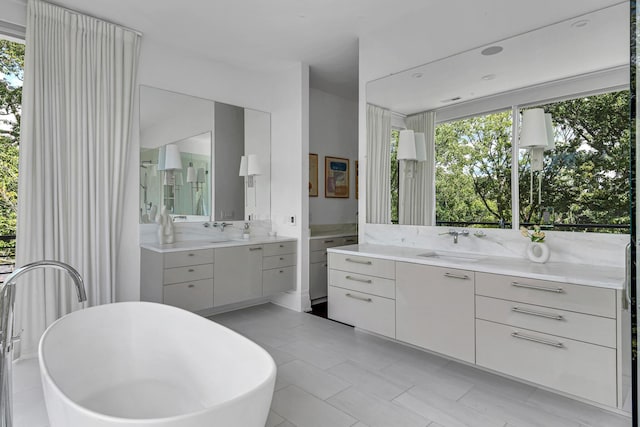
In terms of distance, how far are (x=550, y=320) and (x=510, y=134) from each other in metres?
1.34

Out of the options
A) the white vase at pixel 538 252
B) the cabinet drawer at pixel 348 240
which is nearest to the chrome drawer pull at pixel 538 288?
the white vase at pixel 538 252

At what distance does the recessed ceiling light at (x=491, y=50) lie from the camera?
104 inches

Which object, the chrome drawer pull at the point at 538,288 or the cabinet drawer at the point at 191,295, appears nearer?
the chrome drawer pull at the point at 538,288

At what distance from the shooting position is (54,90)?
9.18 ft

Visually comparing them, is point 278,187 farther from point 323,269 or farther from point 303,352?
point 303,352

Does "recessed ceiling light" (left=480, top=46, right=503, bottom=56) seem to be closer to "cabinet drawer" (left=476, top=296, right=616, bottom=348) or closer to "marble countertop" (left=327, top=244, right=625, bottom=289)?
"marble countertop" (left=327, top=244, right=625, bottom=289)

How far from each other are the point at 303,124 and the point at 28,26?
8.17ft

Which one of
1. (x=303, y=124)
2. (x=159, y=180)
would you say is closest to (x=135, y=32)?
(x=159, y=180)

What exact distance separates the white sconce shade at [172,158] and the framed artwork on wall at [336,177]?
2.06 m

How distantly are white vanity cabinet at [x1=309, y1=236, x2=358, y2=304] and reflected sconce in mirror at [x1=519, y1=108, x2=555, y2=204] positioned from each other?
238 centimetres

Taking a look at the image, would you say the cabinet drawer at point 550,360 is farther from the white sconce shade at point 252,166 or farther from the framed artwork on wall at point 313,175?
the framed artwork on wall at point 313,175

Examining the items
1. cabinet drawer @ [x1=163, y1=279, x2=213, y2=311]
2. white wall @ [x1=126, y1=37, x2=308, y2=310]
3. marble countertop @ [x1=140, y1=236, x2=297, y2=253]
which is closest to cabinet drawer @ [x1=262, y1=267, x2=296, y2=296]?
white wall @ [x1=126, y1=37, x2=308, y2=310]

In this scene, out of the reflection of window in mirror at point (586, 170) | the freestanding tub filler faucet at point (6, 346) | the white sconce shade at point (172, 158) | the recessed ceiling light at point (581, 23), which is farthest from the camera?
the white sconce shade at point (172, 158)

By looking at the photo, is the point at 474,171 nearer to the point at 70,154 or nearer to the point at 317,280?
the point at 317,280
